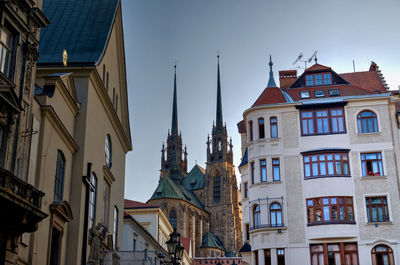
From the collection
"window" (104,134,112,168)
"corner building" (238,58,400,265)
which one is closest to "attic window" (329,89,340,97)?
"corner building" (238,58,400,265)

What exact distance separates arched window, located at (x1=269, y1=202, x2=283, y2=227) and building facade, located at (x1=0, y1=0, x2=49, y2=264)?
776 inches

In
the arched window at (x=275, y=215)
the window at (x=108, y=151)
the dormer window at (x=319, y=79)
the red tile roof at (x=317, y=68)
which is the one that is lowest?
the arched window at (x=275, y=215)

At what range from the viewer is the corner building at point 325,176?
1359 inches

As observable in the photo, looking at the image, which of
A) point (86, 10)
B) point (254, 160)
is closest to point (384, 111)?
point (254, 160)

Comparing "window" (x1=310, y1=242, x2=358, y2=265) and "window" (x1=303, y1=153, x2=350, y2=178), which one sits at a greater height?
"window" (x1=303, y1=153, x2=350, y2=178)

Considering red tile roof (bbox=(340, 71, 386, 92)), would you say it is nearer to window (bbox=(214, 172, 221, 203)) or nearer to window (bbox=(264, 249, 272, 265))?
window (bbox=(264, 249, 272, 265))

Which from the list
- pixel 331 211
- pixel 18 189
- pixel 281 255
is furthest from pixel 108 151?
pixel 18 189

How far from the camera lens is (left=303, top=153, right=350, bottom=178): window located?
118 feet

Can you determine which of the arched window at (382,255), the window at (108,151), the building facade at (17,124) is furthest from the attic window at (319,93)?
the building facade at (17,124)

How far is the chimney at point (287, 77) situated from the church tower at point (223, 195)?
87402 mm

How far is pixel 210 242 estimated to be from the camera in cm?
12150

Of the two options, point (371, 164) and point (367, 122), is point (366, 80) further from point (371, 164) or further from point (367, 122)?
point (371, 164)

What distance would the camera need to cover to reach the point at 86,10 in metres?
31.4

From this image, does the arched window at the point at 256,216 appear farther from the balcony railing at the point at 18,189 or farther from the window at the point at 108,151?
the balcony railing at the point at 18,189
